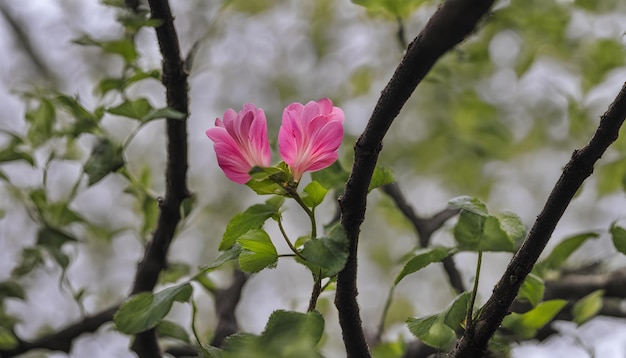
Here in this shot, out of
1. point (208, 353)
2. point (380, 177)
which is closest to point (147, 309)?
point (208, 353)

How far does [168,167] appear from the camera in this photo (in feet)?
1.81

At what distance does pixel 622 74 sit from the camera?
102 cm

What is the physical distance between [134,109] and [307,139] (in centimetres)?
21

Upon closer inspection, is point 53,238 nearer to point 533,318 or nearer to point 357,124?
point 533,318

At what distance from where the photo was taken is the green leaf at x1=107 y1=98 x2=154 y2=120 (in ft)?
1.79

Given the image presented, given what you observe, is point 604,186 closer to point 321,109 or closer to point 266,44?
point 321,109

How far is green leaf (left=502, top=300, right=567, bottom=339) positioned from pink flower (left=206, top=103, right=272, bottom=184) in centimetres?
25

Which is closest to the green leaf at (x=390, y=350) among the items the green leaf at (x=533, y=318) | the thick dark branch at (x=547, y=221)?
the green leaf at (x=533, y=318)

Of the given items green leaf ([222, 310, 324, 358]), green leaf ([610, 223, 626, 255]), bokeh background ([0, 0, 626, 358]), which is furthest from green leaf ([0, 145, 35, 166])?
green leaf ([610, 223, 626, 255])

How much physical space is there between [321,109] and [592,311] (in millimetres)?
366

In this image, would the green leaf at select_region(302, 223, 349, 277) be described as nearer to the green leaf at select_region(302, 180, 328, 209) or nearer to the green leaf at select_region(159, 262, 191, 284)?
the green leaf at select_region(302, 180, 328, 209)

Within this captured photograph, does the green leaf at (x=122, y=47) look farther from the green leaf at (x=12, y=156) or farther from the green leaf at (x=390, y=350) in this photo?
the green leaf at (x=390, y=350)

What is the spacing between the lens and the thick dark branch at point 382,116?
0.87 feet

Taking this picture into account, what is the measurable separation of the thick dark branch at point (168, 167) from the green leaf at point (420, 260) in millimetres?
201
